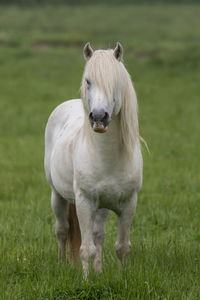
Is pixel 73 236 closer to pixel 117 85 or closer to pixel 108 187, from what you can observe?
pixel 108 187

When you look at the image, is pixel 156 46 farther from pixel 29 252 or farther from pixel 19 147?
pixel 29 252

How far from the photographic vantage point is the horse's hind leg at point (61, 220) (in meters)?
5.21

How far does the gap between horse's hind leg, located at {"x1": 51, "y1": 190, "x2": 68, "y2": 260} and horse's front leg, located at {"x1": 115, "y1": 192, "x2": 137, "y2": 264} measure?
84 cm

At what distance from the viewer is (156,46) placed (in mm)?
27062

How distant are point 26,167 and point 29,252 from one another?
5.30m

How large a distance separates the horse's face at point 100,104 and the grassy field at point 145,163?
1156 millimetres

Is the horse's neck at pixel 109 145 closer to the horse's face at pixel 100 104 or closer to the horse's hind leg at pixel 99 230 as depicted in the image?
the horse's face at pixel 100 104

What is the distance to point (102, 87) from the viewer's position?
12.5ft

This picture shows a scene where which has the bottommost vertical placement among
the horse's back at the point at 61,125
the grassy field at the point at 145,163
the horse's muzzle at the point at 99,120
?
the grassy field at the point at 145,163

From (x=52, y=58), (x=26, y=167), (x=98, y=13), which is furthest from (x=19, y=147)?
(x=98, y=13)

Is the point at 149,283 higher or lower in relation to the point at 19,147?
higher

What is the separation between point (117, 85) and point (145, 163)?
670 cm

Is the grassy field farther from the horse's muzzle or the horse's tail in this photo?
the horse's muzzle

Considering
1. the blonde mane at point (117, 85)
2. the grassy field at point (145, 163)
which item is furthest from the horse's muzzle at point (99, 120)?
the grassy field at point (145, 163)
